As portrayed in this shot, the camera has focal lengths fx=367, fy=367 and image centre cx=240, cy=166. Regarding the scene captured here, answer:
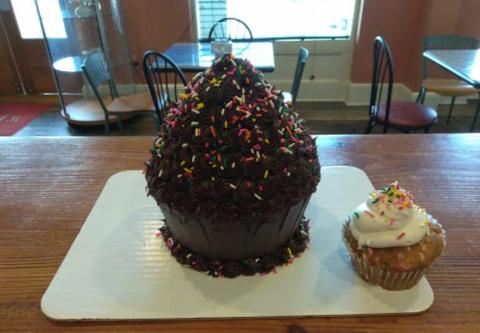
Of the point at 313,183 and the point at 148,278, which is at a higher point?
the point at 313,183

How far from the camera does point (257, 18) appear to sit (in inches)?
136

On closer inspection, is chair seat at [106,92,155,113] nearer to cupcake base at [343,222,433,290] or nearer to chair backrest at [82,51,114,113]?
chair backrest at [82,51,114,113]

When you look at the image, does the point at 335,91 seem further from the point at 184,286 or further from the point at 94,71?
the point at 184,286

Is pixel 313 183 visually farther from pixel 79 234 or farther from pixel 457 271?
pixel 79 234

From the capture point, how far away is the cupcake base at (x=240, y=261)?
0.66 meters

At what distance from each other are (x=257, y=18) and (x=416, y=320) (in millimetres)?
3324

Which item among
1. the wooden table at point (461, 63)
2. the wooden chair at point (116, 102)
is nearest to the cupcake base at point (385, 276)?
the wooden table at point (461, 63)

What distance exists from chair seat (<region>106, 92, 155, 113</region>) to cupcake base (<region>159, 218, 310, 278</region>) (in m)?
1.97

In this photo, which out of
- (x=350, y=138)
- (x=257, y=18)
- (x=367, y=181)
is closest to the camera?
(x=367, y=181)

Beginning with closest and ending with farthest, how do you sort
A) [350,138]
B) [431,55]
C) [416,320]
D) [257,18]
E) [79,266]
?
[416,320]
[79,266]
[350,138]
[431,55]
[257,18]

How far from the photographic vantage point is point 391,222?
22.9 inches

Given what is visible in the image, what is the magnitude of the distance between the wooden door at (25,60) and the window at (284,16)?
177 cm

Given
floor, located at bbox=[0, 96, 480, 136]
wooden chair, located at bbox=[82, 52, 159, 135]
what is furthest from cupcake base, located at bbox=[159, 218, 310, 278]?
floor, located at bbox=[0, 96, 480, 136]

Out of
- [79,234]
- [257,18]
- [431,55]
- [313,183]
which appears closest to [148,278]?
[79,234]
